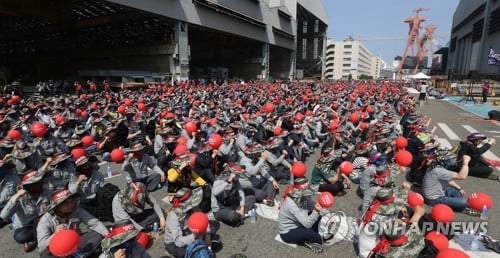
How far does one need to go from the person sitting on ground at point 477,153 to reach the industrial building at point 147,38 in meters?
26.6

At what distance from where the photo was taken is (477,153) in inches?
285


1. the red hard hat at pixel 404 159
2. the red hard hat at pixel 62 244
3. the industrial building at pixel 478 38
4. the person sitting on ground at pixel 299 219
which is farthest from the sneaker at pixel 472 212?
the industrial building at pixel 478 38

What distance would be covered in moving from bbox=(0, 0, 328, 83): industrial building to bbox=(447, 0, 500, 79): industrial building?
93.7ft

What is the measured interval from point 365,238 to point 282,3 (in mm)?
50120

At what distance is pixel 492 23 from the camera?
4047cm

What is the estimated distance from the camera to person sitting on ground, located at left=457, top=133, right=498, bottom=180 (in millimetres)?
7109

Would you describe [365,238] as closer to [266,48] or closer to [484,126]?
[484,126]

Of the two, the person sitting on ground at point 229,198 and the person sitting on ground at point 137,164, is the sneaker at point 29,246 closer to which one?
the person sitting on ground at point 137,164

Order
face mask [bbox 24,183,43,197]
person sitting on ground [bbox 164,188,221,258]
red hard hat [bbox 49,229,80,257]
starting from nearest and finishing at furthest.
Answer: red hard hat [bbox 49,229,80,257] < person sitting on ground [bbox 164,188,221,258] < face mask [bbox 24,183,43,197]

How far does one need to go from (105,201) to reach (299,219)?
12.7 feet

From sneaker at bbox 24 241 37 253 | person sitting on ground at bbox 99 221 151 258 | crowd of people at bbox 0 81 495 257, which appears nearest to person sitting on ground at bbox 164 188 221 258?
crowd of people at bbox 0 81 495 257

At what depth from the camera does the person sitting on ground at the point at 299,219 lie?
14.2 feet

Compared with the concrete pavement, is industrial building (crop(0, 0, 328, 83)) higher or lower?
higher

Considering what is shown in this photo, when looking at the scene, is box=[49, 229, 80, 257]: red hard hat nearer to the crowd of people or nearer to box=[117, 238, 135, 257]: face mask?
the crowd of people
